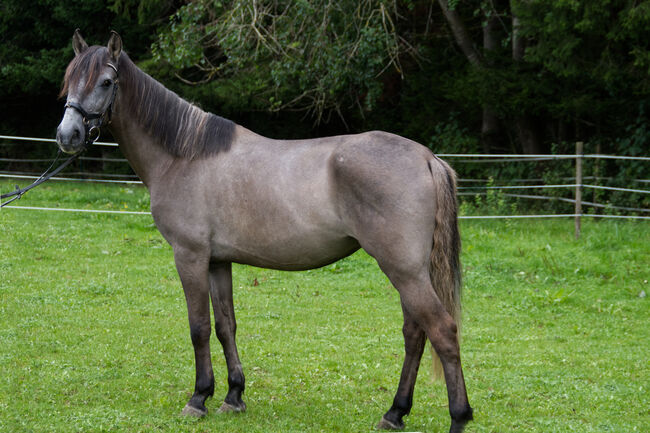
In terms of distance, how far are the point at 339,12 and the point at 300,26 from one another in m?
0.75

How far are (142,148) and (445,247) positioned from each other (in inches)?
83.7

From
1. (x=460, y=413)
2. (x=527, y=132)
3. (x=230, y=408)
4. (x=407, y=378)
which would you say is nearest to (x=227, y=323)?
(x=230, y=408)

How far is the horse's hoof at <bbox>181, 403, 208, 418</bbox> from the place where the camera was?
4.54 meters

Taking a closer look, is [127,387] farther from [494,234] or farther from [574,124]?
[574,124]

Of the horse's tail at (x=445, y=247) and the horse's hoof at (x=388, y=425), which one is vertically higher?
the horse's tail at (x=445, y=247)

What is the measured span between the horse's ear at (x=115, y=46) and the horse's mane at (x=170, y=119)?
9 centimetres

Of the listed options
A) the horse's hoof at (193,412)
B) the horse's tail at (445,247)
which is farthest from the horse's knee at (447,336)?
the horse's hoof at (193,412)

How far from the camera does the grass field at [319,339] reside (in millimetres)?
4598

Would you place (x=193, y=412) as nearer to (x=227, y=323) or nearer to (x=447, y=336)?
(x=227, y=323)

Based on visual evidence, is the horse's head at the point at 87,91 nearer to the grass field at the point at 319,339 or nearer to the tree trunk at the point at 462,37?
the grass field at the point at 319,339

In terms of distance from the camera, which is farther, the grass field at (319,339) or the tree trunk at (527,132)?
the tree trunk at (527,132)

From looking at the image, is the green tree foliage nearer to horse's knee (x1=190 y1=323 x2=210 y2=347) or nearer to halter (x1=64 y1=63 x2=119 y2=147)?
halter (x1=64 y1=63 x2=119 y2=147)

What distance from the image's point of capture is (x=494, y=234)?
10.5 meters

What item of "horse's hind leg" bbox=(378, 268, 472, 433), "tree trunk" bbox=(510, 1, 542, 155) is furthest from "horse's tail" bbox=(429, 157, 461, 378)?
"tree trunk" bbox=(510, 1, 542, 155)
